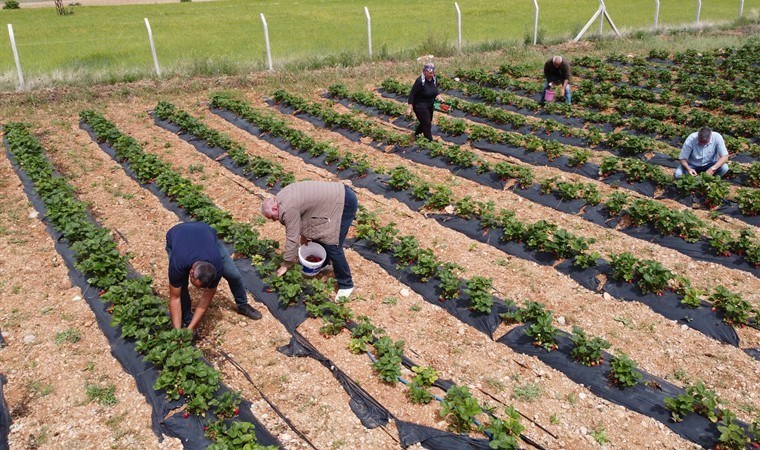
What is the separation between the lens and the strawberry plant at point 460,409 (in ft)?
15.7

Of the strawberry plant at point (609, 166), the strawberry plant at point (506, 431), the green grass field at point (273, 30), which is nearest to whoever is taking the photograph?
the strawberry plant at point (506, 431)

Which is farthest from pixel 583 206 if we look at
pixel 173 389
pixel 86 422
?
pixel 86 422

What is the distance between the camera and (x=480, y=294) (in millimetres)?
6426

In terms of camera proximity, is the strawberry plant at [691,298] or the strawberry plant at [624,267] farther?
the strawberry plant at [624,267]

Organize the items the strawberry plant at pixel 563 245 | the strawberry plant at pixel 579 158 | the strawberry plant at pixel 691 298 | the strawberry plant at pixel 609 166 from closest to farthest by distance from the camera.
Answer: the strawberry plant at pixel 691 298, the strawberry plant at pixel 563 245, the strawberry plant at pixel 609 166, the strawberry plant at pixel 579 158

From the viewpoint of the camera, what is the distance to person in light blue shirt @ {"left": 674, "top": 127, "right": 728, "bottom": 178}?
940 cm

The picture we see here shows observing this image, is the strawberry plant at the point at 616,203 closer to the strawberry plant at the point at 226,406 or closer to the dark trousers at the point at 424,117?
the dark trousers at the point at 424,117

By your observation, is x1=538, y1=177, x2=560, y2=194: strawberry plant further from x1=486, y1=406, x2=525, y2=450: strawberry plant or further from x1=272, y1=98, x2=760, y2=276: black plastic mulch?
x1=486, y1=406, x2=525, y2=450: strawberry plant

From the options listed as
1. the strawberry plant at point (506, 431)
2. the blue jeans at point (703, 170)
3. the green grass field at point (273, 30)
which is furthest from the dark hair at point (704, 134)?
the green grass field at point (273, 30)

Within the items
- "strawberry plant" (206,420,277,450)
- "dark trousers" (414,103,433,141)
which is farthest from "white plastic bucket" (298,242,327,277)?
"dark trousers" (414,103,433,141)

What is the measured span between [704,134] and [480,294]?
17.0 feet

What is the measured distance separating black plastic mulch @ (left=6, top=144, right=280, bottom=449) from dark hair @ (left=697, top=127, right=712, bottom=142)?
7803 mm

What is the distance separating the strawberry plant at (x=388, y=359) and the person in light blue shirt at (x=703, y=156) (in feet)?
20.6

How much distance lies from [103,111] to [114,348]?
10710mm
